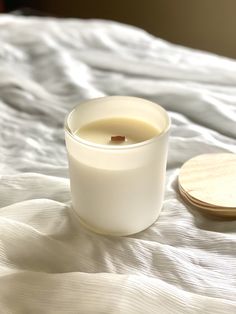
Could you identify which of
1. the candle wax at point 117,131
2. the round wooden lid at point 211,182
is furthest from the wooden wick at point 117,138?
the round wooden lid at point 211,182

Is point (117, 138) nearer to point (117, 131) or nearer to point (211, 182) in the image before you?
point (117, 131)

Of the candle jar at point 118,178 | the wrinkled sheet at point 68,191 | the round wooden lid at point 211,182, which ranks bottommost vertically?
the wrinkled sheet at point 68,191

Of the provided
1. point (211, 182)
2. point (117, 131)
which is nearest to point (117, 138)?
point (117, 131)

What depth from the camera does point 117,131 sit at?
615 mm

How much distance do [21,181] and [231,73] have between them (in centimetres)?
45

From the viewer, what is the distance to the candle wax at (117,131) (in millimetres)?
600

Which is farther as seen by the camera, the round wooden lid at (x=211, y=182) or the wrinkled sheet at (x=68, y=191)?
the round wooden lid at (x=211, y=182)

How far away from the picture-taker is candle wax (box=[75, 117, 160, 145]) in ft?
1.97

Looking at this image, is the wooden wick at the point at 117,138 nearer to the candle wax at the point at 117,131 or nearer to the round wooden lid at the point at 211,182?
the candle wax at the point at 117,131

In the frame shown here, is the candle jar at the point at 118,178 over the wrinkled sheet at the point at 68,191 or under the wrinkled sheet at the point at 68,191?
over

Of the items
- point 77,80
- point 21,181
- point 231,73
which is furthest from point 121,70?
point 21,181

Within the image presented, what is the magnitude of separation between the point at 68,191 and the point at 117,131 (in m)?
0.11

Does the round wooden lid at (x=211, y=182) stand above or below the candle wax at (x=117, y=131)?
below

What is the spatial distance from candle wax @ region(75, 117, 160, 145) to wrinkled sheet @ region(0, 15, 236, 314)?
0.09 metres
